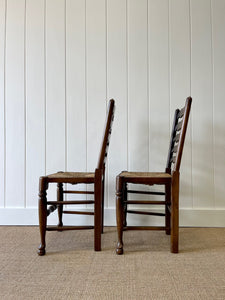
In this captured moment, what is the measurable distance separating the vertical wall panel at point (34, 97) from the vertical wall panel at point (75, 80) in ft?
0.61

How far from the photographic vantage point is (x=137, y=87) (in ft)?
6.10

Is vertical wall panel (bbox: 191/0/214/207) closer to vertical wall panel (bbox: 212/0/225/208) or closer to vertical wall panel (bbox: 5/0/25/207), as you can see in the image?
vertical wall panel (bbox: 212/0/225/208)

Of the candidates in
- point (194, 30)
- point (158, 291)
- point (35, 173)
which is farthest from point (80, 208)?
point (194, 30)

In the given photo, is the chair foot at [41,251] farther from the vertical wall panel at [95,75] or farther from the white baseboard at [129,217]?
the vertical wall panel at [95,75]

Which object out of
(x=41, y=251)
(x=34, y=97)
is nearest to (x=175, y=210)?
(x=41, y=251)

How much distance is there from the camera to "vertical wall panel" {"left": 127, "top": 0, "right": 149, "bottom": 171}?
185cm

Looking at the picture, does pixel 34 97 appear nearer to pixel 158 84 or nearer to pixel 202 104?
pixel 158 84

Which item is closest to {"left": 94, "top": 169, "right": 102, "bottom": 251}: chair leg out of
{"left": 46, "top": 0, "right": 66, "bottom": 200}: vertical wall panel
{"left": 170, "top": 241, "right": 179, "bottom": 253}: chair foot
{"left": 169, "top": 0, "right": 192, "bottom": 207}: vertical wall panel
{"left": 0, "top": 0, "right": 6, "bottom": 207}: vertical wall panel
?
{"left": 170, "top": 241, "right": 179, "bottom": 253}: chair foot

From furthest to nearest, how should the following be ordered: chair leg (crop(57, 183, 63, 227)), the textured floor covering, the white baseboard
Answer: the white baseboard → chair leg (crop(57, 183, 63, 227)) → the textured floor covering

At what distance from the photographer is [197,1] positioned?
6.05 feet

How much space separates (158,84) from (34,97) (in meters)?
0.88

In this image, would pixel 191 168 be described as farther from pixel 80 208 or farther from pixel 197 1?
pixel 197 1

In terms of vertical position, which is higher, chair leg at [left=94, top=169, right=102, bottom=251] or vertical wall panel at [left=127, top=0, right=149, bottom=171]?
vertical wall panel at [left=127, top=0, right=149, bottom=171]

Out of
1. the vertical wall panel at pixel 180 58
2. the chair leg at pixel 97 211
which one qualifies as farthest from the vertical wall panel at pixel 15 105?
the vertical wall panel at pixel 180 58
